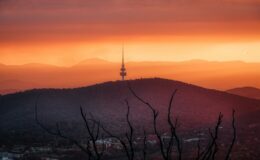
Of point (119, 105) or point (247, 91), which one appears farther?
point (247, 91)

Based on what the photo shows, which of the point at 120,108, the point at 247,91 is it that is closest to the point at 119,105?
the point at 120,108

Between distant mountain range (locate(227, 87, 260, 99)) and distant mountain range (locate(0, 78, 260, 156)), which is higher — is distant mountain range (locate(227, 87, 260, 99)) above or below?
below

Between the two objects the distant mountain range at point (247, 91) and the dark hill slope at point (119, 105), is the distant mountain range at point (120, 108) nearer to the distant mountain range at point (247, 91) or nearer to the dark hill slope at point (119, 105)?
the dark hill slope at point (119, 105)

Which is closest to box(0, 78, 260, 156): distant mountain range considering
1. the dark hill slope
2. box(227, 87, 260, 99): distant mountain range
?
the dark hill slope

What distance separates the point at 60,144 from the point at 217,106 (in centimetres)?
2059

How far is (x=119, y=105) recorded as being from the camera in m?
58.5

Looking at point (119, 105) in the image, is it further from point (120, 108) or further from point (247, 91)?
point (247, 91)

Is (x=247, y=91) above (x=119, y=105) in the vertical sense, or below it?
below

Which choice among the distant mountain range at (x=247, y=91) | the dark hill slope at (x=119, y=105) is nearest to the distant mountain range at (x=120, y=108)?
the dark hill slope at (x=119, y=105)

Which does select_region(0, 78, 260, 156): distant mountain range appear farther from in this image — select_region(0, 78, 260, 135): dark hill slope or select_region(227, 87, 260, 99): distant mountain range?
select_region(227, 87, 260, 99): distant mountain range

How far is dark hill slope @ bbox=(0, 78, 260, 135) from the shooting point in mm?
53688

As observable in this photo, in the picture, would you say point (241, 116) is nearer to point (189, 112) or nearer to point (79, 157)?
point (189, 112)

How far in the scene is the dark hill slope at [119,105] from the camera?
53688 millimetres

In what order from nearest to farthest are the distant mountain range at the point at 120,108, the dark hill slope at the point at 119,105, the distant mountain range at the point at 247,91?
the distant mountain range at the point at 120,108
the dark hill slope at the point at 119,105
the distant mountain range at the point at 247,91
